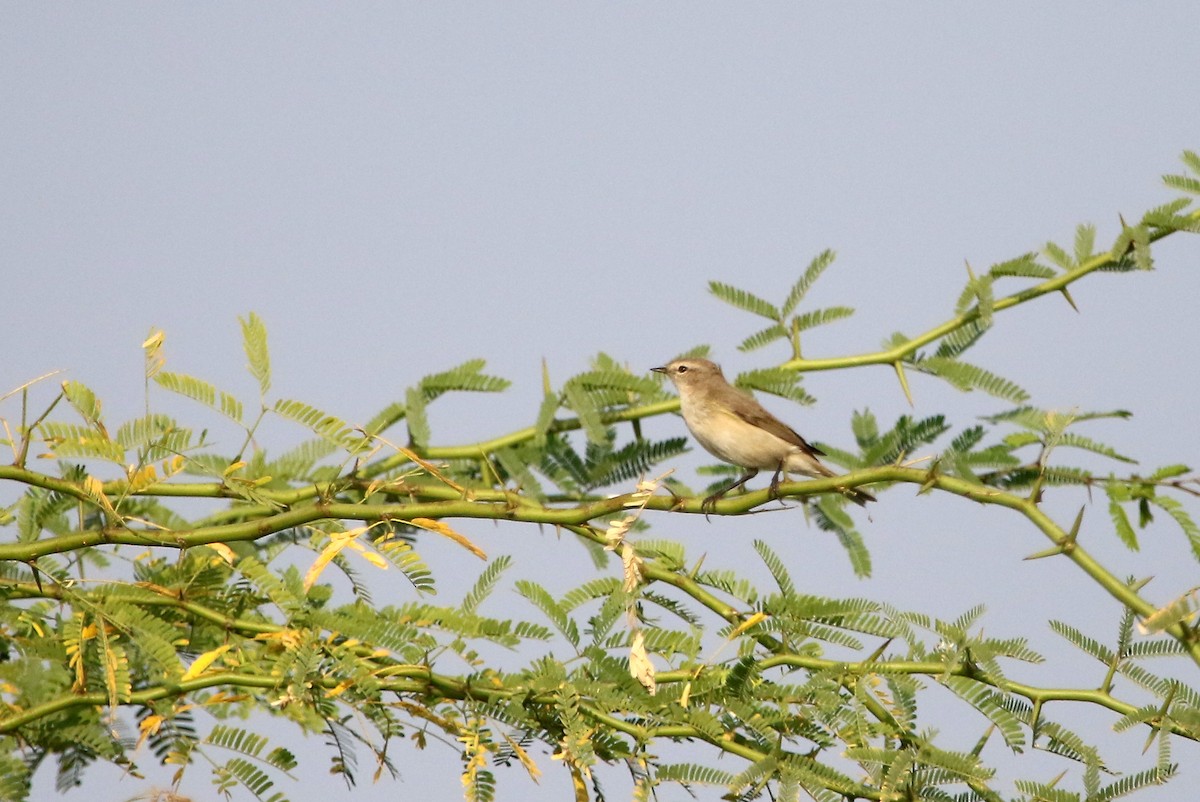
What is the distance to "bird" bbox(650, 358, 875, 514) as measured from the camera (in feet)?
19.9

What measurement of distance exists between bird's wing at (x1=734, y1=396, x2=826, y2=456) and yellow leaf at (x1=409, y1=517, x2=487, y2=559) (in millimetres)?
3386

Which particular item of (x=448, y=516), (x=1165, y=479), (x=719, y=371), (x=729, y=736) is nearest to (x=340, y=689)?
(x=448, y=516)

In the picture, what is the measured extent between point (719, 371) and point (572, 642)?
340 cm

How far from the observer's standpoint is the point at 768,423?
6.38 metres

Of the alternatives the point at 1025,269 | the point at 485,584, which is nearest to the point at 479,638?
the point at 485,584

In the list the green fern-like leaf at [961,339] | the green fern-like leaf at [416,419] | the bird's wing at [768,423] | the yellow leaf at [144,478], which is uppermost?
the bird's wing at [768,423]

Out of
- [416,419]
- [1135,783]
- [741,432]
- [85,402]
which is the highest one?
[741,432]

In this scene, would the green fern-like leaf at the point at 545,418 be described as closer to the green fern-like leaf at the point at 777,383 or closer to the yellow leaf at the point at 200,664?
the green fern-like leaf at the point at 777,383

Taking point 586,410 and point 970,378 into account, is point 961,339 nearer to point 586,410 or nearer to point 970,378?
point 970,378

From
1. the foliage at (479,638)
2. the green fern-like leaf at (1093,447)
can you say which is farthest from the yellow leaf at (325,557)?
the green fern-like leaf at (1093,447)

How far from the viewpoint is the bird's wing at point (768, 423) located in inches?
246

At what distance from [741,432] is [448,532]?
3340 mm

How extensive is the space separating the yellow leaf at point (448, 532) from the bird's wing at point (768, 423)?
11.1ft

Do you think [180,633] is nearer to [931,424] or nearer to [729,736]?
[729,736]
